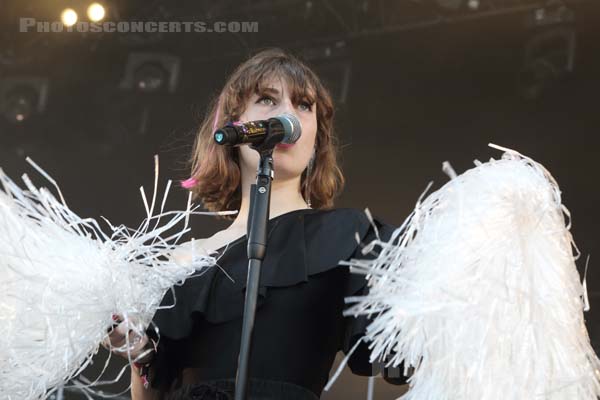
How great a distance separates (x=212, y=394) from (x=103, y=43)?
278 cm

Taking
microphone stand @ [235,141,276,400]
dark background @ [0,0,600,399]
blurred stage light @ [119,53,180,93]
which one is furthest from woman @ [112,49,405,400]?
blurred stage light @ [119,53,180,93]

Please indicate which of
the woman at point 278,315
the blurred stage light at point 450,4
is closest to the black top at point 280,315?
the woman at point 278,315

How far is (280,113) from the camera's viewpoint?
71.7 inches

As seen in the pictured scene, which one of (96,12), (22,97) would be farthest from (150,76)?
(22,97)

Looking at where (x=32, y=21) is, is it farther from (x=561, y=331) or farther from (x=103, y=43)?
(x=561, y=331)

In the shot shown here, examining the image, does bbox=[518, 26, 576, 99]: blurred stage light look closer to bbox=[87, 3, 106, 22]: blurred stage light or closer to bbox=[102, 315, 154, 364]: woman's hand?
bbox=[87, 3, 106, 22]: blurred stage light

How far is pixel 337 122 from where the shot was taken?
3771mm

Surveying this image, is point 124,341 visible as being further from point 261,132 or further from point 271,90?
point 271,90

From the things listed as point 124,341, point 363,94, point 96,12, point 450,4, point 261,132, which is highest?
point 96,12

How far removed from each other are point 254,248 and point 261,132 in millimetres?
197

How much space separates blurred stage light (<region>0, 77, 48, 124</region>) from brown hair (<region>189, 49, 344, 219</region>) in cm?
208

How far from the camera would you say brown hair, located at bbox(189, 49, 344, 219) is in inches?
74.6

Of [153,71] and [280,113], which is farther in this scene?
[153,71]

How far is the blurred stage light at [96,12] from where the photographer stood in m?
3.87
